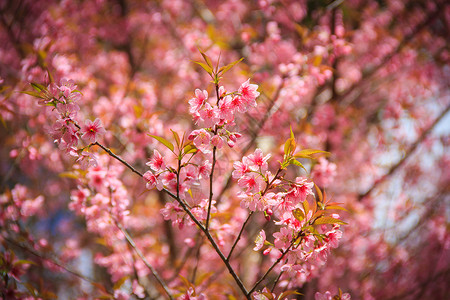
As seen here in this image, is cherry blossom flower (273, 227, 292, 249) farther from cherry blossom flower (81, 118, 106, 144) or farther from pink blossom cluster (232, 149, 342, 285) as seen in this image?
cherry blossom flower (81, 118, 106, 144)

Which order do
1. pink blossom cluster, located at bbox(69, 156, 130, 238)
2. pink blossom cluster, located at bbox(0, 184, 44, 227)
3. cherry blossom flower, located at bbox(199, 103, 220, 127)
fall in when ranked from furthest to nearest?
pink blossom cluster, located at bbox(0, 184, 44, 227), pink blossom cluster, located at bbox(69, 156, 130, 238), cherry blossom flower, located at bbox(199, 103, 220, 127)

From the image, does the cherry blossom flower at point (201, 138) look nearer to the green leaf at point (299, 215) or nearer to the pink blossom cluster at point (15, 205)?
the green leaf at point (299, 215)

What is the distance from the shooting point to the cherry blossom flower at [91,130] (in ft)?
4.10

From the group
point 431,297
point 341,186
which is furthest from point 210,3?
point 431,297

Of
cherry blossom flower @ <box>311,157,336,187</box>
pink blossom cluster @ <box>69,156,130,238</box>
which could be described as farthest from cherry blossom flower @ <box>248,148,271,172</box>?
cherry blossom flower @ <box>311,157,336,187</box>

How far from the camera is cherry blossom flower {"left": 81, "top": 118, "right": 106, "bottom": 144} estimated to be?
1.25 meters

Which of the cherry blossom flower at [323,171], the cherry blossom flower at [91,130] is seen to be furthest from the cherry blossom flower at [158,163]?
the cherry blossom flower at [323,171]

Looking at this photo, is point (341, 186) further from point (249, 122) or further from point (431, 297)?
point (249, 122)

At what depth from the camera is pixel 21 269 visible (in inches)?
72.0

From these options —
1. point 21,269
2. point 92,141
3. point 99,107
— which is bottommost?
point 21,269

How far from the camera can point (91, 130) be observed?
4.16 feet

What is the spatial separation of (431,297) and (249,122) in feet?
12.6

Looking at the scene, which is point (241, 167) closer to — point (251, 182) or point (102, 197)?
point (251, 182)

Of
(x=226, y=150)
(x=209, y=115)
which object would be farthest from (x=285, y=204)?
(x=226, y=150)
